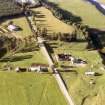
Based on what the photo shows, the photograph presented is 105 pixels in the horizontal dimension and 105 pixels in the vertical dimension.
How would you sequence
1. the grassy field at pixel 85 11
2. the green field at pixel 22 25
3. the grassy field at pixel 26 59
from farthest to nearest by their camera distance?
the grassy field at pixel 85 11 → the green field at pixel 22 25 → the grassy field at pixel 26 59

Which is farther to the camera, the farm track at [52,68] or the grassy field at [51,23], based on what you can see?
the grassy field at [51,23]

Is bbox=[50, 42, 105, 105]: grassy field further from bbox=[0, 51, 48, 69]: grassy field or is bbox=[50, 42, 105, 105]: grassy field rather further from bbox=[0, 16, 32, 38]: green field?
bbox=[0, 16, 32, 38]: green field

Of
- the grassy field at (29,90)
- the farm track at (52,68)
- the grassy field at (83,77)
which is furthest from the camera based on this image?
the farm track at (52,68)

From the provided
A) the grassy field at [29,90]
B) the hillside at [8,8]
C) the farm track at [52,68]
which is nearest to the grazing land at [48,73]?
the grassy field at [29,90]

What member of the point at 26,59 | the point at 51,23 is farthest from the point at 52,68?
the point at 51,23

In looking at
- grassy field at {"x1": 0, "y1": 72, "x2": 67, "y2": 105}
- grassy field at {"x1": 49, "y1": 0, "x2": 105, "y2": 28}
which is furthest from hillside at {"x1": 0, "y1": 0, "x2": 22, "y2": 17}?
grassy field at {"x1": 0, "y1": 72, "x2": 67, "y2": 105}

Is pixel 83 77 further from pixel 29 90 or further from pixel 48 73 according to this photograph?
pixel 29 90

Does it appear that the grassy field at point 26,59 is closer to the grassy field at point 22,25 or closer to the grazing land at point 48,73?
the grazing land at point 48,73
